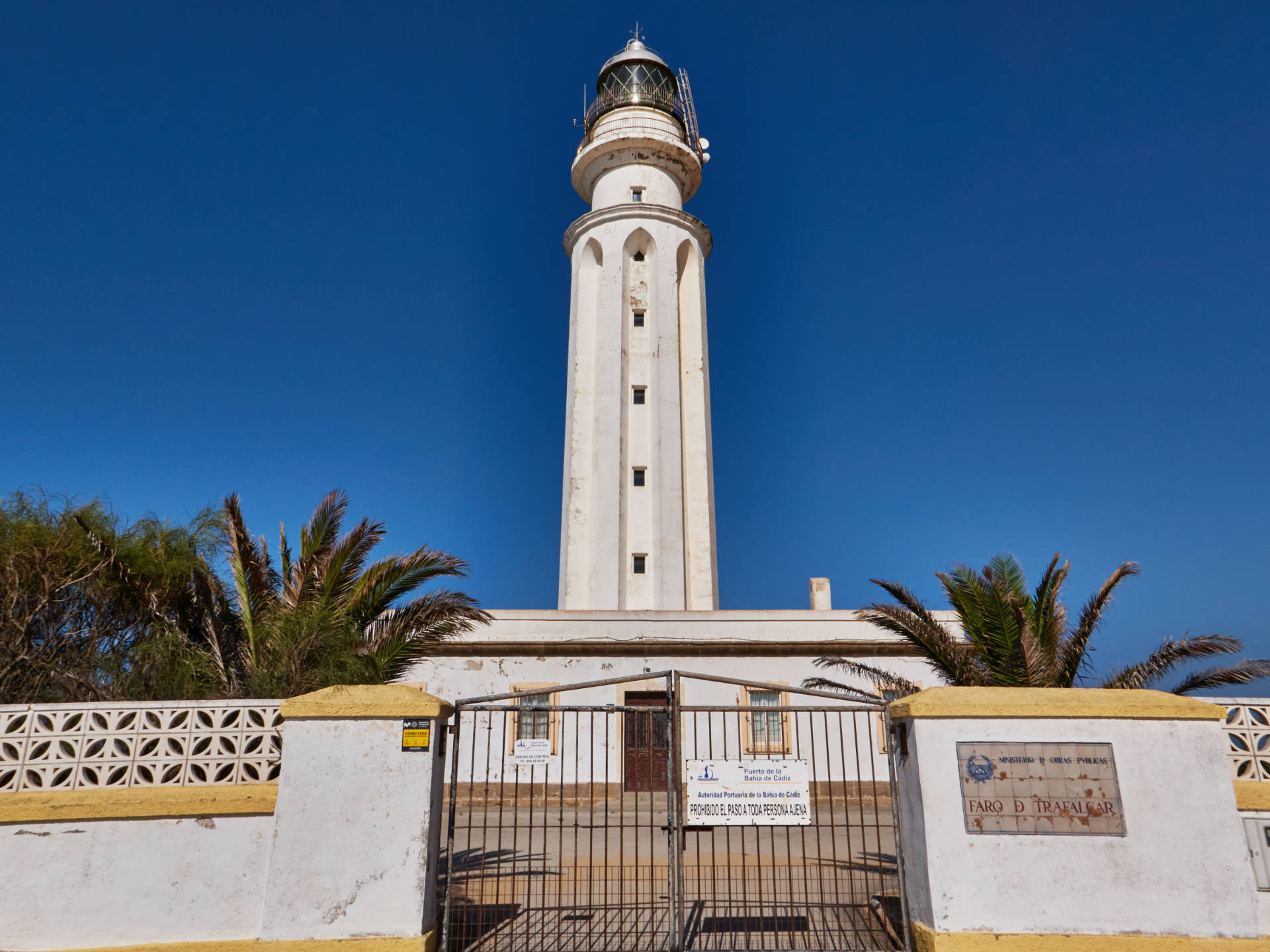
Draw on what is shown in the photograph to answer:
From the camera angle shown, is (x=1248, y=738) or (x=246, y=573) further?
(x=246, y=573)

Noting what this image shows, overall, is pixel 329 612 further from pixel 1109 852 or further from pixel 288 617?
pixel 1109 852

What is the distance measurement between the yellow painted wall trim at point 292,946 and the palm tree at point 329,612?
7.93 ft

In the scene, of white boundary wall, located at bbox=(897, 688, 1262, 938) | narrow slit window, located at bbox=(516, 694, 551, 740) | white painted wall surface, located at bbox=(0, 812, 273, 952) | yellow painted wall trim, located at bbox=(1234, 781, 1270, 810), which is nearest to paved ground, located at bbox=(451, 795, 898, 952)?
white boundary wall, located at bbox=(897, 688, 1262, 938)

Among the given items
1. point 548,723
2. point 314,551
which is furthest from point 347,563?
point 548,723

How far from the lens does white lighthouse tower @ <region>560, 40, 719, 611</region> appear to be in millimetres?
23219

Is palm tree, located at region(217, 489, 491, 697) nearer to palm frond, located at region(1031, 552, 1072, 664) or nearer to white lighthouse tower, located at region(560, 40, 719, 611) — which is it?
palm frond, located at region(1031, 552, 1072, 664)

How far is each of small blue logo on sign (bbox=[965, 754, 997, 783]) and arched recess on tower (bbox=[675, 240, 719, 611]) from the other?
1557cm

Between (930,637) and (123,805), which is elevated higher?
(930,637)

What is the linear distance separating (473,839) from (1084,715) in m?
9.35

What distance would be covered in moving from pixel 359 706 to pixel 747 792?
3490mm

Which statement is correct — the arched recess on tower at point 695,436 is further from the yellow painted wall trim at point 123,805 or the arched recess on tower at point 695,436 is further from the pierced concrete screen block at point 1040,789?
the yellow painted wall trim at point 123,805

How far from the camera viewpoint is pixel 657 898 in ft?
29.5

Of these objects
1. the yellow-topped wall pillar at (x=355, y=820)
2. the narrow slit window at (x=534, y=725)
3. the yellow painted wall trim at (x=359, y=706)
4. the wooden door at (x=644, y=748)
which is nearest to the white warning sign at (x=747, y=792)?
the yellow-topped wall pillar at (x=355, y=820)

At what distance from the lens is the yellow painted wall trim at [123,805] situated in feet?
22.3
